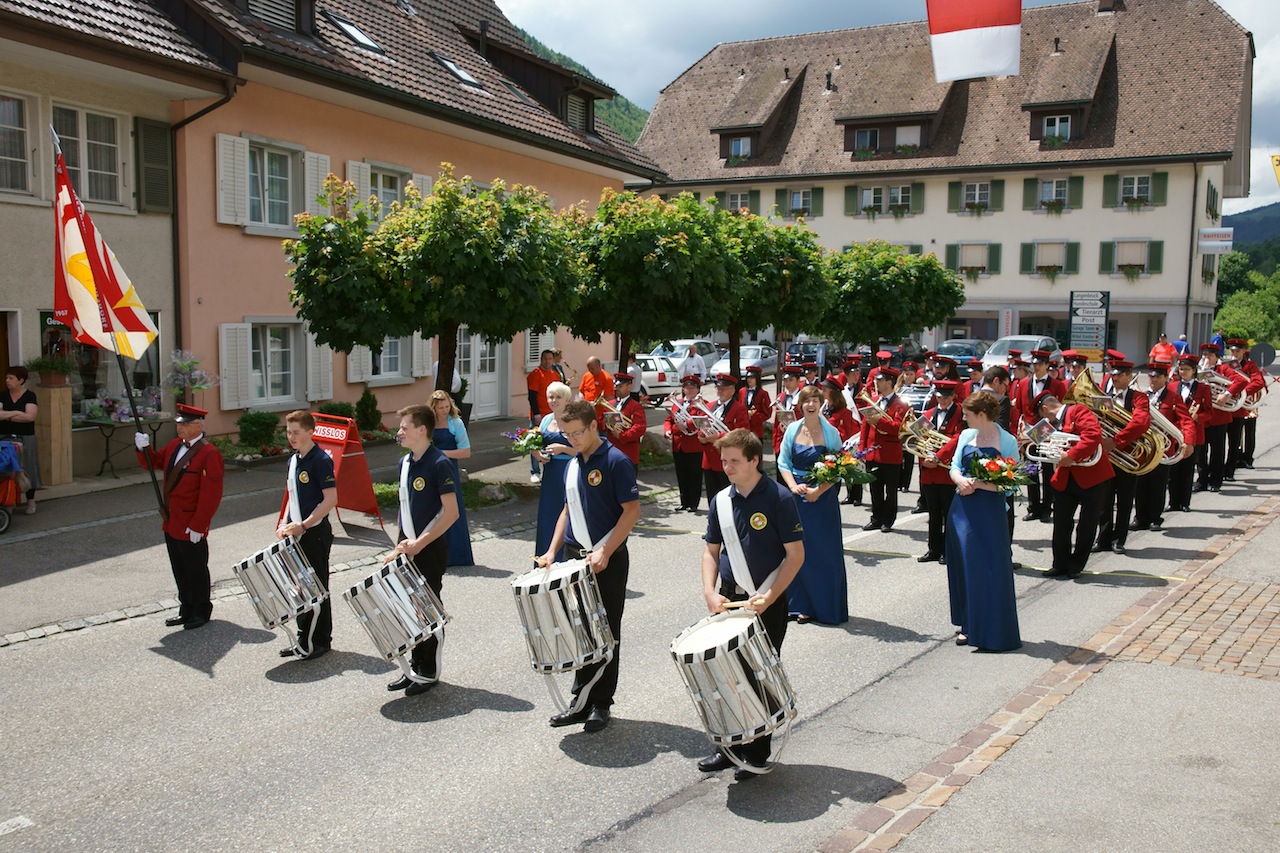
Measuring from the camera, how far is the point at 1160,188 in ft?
160

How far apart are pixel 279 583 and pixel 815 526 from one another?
418 centimetres

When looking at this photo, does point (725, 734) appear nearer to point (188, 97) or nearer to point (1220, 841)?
point (1220, 841)

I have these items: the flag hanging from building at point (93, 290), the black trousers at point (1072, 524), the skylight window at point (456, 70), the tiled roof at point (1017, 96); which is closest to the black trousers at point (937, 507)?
the black trousers at point (1072, 524)

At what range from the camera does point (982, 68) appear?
34.5 ft

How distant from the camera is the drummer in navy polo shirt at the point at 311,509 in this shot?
817 cm

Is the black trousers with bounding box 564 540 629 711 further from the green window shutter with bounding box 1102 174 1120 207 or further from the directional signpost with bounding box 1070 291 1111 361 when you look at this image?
the green window shutter with bounding box 1102 174 1120 207

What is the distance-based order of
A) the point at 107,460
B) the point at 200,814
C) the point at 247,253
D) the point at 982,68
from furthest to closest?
the point at 247,253 → the point at 107,460 → the point at 982,68 → the point at 200,814

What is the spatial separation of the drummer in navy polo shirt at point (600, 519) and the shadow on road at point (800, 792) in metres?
1.12

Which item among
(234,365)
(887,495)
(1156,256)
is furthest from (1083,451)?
(1156,256)

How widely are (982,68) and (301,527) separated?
7.33 m

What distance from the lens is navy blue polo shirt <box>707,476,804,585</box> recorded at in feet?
20.0

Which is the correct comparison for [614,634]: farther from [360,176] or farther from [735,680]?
[360,176]

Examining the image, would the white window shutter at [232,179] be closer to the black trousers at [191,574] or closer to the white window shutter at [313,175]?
the white window shutter at [313,175]

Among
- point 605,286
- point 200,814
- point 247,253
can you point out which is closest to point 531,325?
point 605,286
